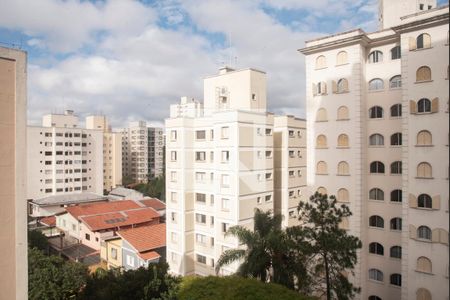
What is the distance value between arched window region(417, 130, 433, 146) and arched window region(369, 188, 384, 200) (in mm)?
4756

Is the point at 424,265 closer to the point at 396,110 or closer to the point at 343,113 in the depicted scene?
the point at 396,110

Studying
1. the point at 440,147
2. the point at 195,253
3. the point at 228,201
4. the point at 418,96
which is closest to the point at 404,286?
the point at 440,147

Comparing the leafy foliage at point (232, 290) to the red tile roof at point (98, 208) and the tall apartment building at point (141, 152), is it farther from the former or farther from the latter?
the tall apartment building at point (141, 152)

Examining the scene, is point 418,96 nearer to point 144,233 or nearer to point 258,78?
point 258,78

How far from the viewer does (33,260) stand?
23734 millimetres

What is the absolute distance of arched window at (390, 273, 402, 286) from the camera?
22.8 metres

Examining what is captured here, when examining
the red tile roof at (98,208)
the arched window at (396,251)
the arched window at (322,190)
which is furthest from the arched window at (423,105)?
the red tile roof at (98,208)

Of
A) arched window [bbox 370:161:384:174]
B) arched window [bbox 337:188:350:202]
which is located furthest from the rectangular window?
arched window [bbox 370:161:384:174]

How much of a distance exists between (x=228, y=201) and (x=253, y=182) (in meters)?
3.01

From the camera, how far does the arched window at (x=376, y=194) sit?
943 inches

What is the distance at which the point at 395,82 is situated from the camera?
23.5 m

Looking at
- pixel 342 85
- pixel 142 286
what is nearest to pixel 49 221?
pixel 142 286

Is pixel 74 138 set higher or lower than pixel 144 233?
higher

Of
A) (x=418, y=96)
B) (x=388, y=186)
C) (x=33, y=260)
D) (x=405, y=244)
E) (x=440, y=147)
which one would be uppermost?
(x=418, y=96)
